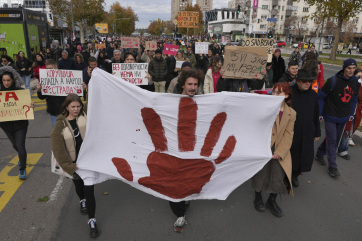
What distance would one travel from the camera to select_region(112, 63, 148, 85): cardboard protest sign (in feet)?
19.2

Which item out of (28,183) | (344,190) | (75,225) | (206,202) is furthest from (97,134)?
(344,190)

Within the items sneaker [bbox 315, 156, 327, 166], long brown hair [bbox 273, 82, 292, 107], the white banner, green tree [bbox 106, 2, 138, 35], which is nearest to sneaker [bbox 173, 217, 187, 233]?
the white banner

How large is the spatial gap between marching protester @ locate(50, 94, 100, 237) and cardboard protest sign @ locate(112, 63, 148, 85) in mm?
2702

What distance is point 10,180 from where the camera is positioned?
4.51 metres

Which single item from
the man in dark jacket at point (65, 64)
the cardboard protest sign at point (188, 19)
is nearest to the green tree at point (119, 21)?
the cardboard protest sign at point (188, 19)

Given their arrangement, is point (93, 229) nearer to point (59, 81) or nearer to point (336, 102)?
point (59, 81)

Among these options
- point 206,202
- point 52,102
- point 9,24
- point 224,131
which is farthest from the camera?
point 9,24

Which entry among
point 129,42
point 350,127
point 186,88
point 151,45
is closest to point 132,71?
point 186,88

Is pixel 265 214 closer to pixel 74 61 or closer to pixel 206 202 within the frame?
pixel 206 202

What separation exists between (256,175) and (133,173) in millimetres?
1623

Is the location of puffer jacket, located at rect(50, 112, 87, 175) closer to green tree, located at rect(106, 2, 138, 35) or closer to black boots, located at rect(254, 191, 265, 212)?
black boots, located at rect(254, 191, 265, 212)

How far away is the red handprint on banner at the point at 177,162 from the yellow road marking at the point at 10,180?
2.08 metres

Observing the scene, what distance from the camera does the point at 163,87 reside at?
27.7 feet

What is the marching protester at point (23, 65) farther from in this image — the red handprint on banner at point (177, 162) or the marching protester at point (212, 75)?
the red handprint on banner at point (177, 162)
